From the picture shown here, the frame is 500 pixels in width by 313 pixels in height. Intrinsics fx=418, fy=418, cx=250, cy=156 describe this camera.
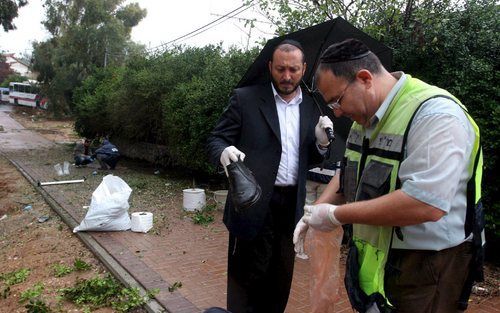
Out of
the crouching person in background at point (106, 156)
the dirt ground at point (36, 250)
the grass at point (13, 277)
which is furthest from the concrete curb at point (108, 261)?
the crouching person in background at point (106, 156)

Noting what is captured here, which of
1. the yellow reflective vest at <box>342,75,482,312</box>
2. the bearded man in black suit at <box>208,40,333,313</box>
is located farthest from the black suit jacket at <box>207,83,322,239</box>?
the yellow reflective vest at <box>342,75,482,312</box>

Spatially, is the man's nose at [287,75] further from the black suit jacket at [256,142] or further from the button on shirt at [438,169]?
the button on shirt at [438,169]

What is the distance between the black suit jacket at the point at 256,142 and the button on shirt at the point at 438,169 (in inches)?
46.1

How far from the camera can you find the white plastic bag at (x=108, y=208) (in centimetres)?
570

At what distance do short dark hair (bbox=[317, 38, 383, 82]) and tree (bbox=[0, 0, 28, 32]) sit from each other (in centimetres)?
2024

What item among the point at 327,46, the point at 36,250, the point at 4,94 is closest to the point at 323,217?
the point at 327,46

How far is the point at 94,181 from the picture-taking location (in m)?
10.0

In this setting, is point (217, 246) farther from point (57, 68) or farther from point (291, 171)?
point (57, 68)

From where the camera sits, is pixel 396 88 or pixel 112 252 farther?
pixel 112 252

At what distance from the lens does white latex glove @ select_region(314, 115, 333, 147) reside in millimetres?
2603

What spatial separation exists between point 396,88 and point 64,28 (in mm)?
26913

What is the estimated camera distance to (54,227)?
21.2 ft

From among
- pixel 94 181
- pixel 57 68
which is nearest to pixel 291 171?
pixel 94 181

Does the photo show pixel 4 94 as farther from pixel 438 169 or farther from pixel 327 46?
pixel 438 169
